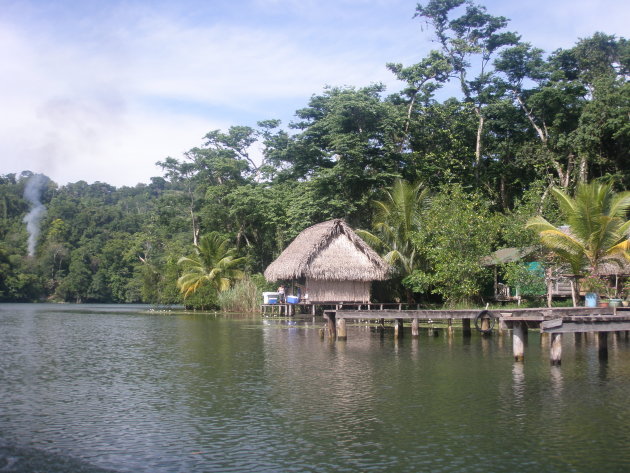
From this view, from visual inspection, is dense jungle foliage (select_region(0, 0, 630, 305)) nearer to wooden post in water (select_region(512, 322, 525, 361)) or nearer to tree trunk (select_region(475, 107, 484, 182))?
tree trunk (select_region(475, 107, 484, 182))

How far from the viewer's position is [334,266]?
91.2 feet

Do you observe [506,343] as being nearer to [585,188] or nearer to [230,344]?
[585,188]

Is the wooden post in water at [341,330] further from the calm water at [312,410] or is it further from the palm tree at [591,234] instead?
the palm tree at [591,234]

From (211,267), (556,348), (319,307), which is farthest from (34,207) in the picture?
(556,348)

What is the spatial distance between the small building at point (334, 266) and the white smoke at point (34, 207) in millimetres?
47242

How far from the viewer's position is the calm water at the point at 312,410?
668cm

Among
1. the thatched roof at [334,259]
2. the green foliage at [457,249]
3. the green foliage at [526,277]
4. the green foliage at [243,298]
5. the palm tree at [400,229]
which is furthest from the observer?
the green foliage at [243,298]

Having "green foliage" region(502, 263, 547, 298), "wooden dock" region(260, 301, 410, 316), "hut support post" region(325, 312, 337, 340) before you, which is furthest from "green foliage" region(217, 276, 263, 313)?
"hut support post" region(325, 312, 337, 340)

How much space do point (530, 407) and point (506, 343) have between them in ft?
30.0

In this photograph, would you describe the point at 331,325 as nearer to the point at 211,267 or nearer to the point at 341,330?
the point at 341,330

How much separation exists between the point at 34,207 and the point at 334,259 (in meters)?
57.1

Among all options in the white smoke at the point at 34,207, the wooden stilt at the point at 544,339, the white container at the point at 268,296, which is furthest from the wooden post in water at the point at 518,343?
the white smoke at the point at 34,207

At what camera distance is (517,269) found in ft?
77.6

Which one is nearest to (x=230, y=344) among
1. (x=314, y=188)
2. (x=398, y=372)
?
(x=398, y=372)
